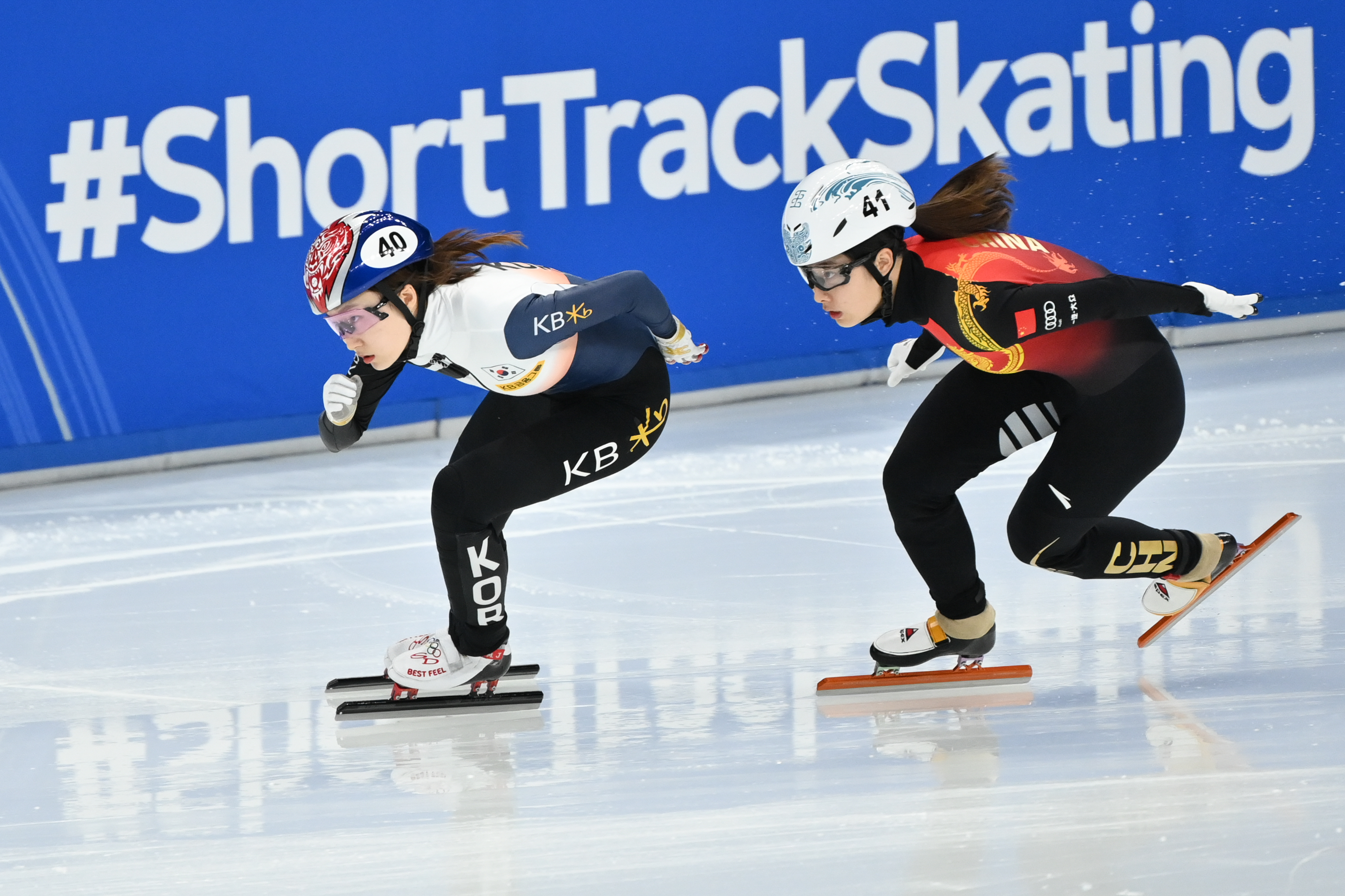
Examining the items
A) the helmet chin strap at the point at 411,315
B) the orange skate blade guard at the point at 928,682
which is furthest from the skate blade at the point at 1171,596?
the helmet chin strap at the point at 411,315

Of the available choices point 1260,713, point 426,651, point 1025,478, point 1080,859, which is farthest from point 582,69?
point 1080,859

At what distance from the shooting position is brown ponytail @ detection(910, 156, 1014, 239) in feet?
10.1

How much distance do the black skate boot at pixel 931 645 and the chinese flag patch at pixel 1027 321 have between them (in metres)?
0.69

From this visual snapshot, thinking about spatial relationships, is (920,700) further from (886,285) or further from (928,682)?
(886,285)

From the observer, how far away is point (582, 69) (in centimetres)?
629

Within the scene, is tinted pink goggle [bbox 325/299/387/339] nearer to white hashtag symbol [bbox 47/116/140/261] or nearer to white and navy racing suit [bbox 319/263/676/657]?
white and navy racing suit [bbox 319/263/676/657]

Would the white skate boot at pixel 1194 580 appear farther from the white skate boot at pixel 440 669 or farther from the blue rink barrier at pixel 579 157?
the blue rink barrier at pixel 579 157

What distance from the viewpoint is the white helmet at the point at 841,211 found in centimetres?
297

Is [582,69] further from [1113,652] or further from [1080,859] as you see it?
[1080,859]

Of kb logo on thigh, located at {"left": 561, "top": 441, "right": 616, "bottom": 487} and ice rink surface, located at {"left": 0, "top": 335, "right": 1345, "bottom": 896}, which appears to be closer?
ice rink surface, located at {"left": 0, "top": 335, "right": 1345, "bottom": 896}

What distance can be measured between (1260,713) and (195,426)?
14.7 ft

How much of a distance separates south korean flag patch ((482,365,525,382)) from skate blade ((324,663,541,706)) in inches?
25.9

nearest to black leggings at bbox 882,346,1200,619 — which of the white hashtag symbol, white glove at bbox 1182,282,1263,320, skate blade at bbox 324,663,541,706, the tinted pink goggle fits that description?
white glove at bbox 1182,282,1263,320

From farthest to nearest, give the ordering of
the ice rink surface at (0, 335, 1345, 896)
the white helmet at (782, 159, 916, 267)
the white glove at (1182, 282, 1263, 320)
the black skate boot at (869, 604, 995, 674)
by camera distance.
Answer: the black skate boot at (869, 604, 995, 674), the white helmet at (782, 159, 916, 267), the white glove at (1182, 282, 1263, 320), the ice rink surface at (0, 335, 1345, 896)
